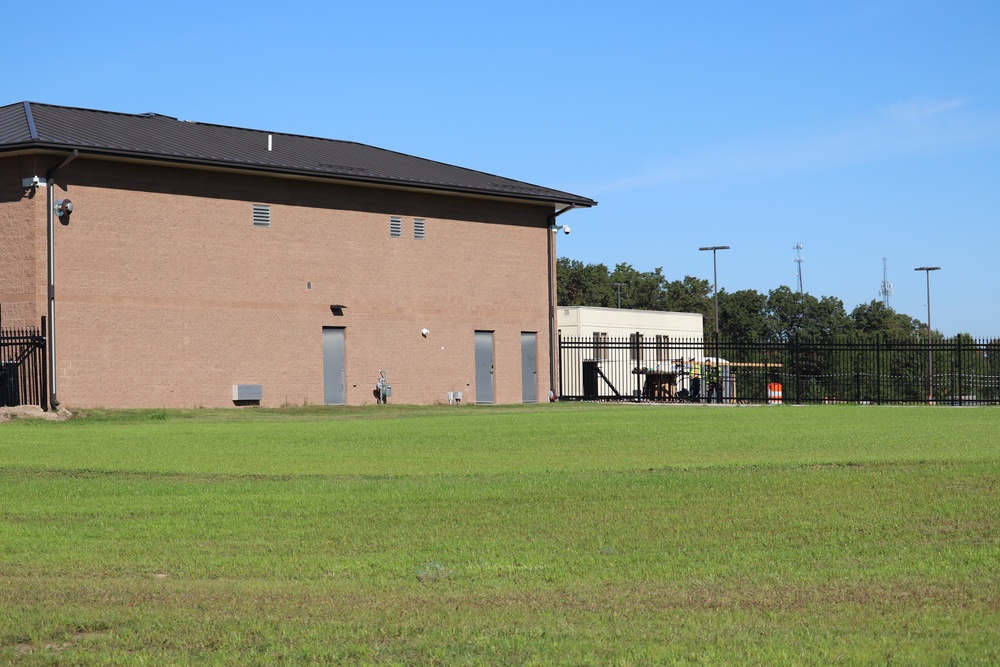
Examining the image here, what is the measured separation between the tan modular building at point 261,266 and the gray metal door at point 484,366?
6cm

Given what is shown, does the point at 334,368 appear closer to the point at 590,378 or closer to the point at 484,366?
the point at 484,366

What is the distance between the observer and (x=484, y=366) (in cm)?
4303

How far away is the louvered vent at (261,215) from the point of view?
3734 centimetres

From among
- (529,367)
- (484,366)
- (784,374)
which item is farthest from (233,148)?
(784,374)

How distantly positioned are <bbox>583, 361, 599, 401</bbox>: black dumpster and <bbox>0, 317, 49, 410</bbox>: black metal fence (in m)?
20.9

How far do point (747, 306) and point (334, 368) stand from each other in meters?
94.7

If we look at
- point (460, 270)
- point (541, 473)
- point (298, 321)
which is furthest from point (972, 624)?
point (460, 270)

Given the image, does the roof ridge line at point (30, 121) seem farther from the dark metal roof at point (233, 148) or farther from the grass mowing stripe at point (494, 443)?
the grass mowing stripe at point (494, 443)

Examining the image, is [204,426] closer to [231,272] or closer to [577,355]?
[231,272]

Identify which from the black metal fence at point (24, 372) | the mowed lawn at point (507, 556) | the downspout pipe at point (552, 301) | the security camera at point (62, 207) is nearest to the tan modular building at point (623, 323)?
the downspout pipe at point (552, 301)

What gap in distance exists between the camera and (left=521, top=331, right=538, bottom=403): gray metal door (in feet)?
145

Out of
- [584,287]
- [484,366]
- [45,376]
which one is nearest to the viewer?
[45,376]

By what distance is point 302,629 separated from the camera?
6465mm

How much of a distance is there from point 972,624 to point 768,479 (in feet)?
21.4
